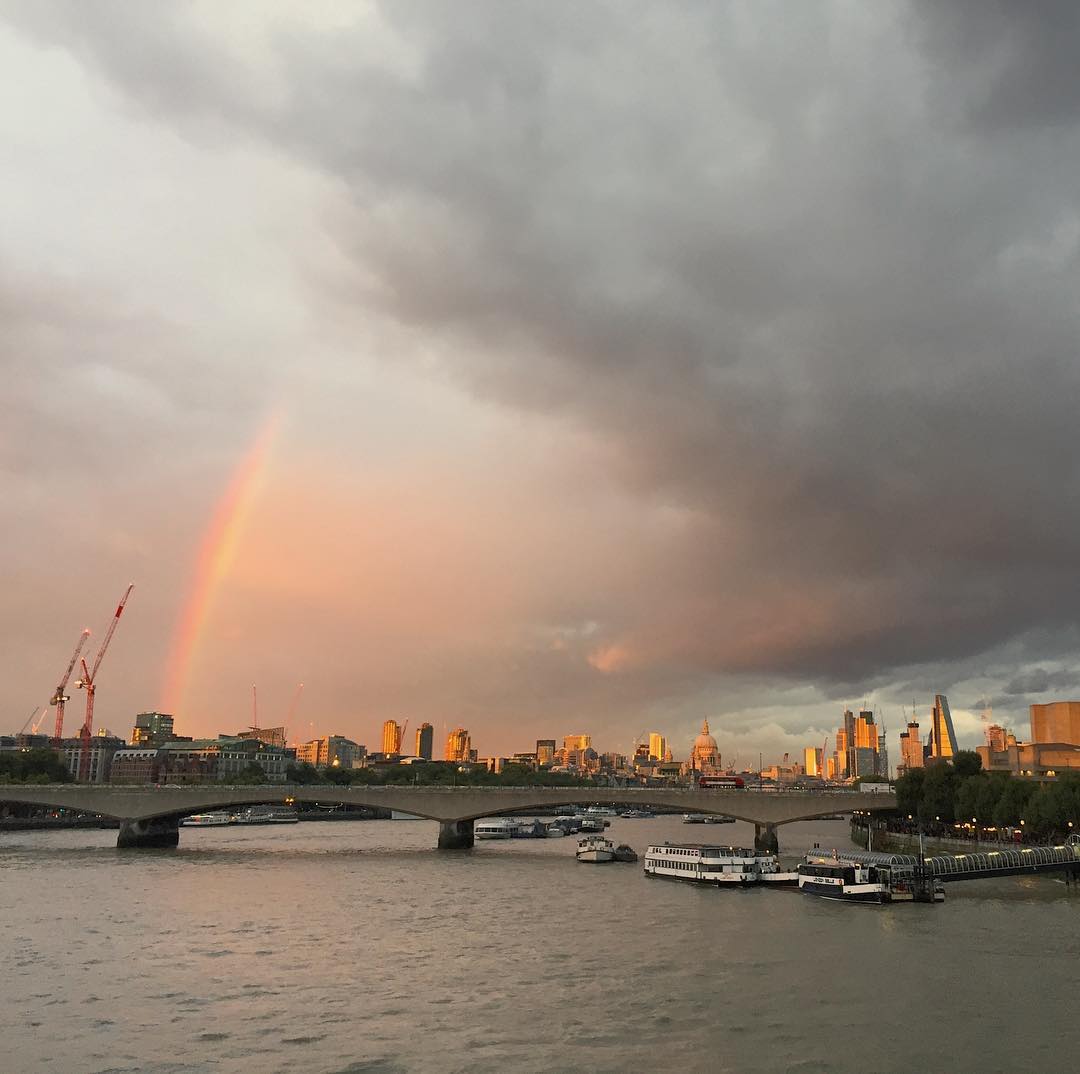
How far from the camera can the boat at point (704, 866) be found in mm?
98438

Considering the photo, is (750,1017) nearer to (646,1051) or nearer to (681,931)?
(646,1051)

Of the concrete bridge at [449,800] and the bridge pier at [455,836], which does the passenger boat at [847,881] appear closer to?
the concrete bridge at [449,800]

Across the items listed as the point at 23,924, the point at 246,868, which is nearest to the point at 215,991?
the point at 23,924

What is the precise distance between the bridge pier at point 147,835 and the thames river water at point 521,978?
4243 cm

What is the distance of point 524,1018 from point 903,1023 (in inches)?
644

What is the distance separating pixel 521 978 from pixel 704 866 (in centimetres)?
5188

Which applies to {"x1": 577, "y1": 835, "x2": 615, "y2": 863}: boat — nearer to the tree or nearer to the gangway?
the gangway

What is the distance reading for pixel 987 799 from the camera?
135375 mm

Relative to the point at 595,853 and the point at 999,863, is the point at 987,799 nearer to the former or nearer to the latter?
the point at 999,863

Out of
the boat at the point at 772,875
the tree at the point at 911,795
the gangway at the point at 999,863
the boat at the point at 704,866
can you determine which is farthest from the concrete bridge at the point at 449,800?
the gangway at the point at 999,863

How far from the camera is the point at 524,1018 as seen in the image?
4503 centimetres

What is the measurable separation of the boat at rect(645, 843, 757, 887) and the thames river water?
12.6 ft

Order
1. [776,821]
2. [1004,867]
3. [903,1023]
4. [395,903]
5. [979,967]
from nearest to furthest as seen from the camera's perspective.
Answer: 1. [903,1023]
2. [979,967]
3. [395,903]
4. [1004,867]
5. [776,821]

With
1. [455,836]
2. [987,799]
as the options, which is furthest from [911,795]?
[455,836]
